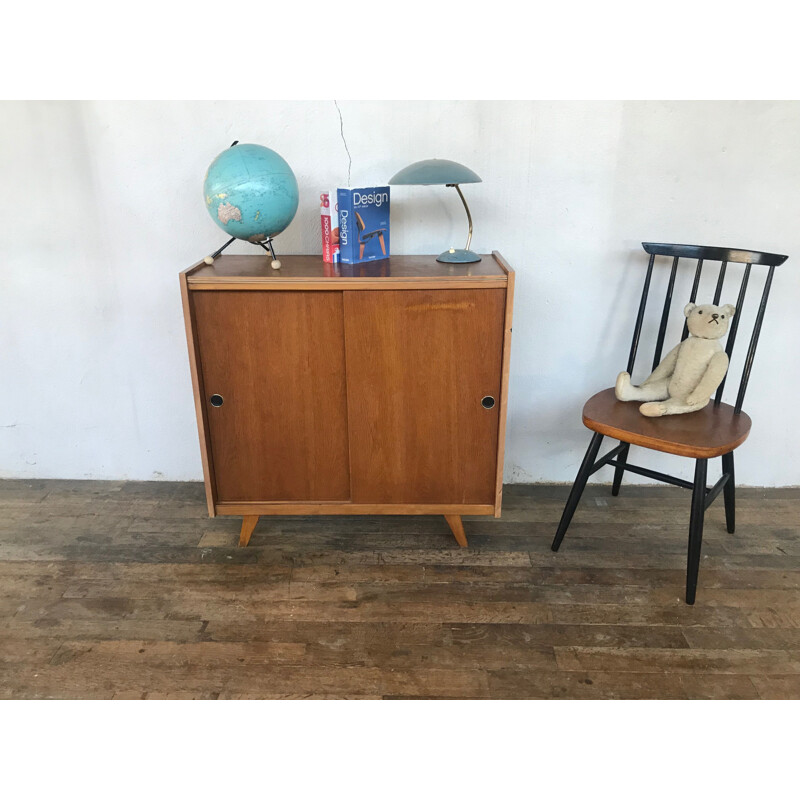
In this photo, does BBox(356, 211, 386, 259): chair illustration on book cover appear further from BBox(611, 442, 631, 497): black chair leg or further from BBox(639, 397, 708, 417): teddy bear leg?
BBox(611, 442, 631, 497): black chair leg

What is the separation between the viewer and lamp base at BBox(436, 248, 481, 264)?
Answer: 213 cm

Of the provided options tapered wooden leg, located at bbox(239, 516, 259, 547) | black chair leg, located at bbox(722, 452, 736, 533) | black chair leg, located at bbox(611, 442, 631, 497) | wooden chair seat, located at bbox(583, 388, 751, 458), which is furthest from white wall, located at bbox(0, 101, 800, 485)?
tapered wooden leg, located at bbox(239, 516, 259, 547)

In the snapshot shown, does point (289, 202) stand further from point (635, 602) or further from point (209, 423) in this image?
point (635, 602)

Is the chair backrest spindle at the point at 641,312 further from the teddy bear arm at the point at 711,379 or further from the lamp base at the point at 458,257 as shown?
the lamp base at the point at 458,257

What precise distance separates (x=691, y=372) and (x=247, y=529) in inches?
64.4

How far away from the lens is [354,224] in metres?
2.06

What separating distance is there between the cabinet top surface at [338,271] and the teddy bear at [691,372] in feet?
2.10

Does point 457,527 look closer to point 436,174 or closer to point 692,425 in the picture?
point 692,425

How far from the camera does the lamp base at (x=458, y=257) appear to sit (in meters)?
2.13

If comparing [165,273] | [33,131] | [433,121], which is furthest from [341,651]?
[33,131]

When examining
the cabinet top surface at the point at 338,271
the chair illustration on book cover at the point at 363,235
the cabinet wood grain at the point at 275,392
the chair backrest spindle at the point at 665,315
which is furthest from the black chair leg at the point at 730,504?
the chair illustration on book cover at the point at 363,235

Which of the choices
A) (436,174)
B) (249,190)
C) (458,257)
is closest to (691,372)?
(458,257)

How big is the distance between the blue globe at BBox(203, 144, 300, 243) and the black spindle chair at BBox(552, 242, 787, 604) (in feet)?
3.97

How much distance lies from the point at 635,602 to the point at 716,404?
748mm
